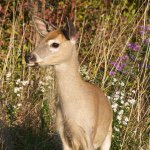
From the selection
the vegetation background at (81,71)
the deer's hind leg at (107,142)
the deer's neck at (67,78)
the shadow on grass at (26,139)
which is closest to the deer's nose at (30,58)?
the deer's neck at (67,78)

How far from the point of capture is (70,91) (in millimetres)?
5520

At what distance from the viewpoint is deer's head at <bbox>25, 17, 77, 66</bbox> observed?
5.22 meters

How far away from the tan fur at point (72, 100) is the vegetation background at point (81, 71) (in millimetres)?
758

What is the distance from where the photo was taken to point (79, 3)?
28.1 feet

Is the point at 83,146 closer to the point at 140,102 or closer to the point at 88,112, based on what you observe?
the point at 88,112

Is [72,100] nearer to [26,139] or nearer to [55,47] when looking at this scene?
[55,47]

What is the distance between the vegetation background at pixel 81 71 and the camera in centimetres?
666

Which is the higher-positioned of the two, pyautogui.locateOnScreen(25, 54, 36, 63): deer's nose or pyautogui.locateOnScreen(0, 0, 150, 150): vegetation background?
pyautogui.locateOnScreen(25, 54, 36, 63): deer's nose

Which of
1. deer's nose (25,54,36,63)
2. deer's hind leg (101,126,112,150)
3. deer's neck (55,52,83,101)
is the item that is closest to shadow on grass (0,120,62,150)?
deer's hind leg (101,126,112,150)

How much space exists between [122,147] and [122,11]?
3.43m

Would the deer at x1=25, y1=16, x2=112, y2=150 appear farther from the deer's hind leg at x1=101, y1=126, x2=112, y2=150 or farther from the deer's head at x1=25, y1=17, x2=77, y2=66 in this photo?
the deer's hind leg at x1=101, y1=126, x2=112, y2=150

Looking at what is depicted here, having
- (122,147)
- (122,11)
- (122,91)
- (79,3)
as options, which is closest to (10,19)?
(79,3)

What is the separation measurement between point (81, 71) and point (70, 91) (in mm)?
1990

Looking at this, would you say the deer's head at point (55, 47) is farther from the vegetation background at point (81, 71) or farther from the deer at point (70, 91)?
the vegetation background at point (81, 71)
